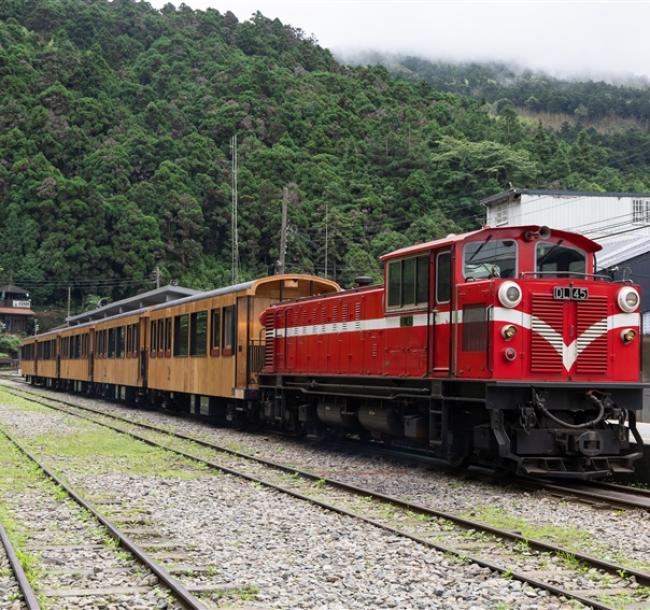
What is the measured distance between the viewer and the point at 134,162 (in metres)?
108

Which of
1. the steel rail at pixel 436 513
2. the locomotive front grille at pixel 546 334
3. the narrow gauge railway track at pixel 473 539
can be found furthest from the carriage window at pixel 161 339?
the locomotive front grille at pixel 546 334

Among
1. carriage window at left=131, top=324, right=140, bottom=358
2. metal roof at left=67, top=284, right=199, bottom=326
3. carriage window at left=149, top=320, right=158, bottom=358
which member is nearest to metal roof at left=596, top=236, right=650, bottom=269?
carriage window at left=149, top=320, right=158, bottom=358

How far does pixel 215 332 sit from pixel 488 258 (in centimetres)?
1186

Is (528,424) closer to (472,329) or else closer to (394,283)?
(472,329)

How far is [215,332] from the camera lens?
23281mm

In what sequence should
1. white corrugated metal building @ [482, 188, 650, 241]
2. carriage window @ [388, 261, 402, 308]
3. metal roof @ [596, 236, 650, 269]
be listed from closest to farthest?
carriage window @ [388, 261, 402, 308]
metal roof @ [596, 236, 650, 269]
white corrugated metal building @ [482, 188, 650, 241]

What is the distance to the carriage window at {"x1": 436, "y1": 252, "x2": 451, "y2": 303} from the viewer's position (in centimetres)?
1291

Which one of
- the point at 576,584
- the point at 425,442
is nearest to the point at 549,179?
the point at 425,442

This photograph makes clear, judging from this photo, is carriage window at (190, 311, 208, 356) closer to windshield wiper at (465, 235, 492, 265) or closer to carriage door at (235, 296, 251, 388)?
carriage door at (235, 296, 251, 388)

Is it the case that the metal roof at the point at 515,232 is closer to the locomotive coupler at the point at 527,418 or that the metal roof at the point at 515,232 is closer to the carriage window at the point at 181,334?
the locomotive coupler at the point at 527,418

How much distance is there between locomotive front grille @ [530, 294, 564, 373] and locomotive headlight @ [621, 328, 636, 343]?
103cm

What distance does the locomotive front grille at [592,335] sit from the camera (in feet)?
40.4

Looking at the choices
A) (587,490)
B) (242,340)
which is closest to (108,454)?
(242,340)

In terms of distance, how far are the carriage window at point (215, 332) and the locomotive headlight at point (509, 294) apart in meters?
12.1
